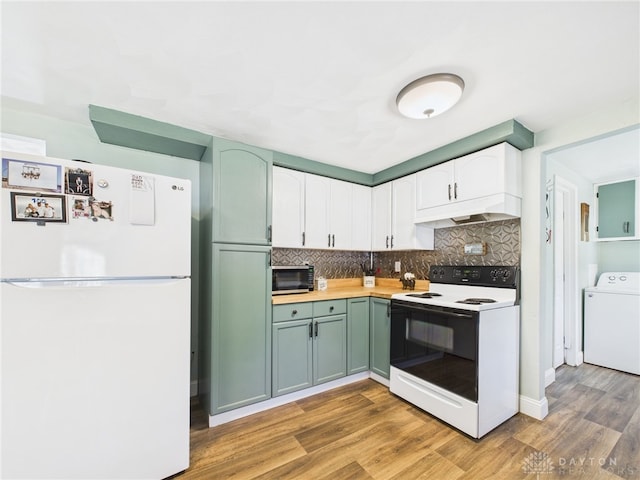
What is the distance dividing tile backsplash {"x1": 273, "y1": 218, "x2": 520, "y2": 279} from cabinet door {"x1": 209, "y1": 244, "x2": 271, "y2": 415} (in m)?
0.74

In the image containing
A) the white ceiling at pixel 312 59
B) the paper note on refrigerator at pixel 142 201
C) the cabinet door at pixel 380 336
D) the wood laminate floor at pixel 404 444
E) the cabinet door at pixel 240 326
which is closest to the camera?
the white ceiling at pixel 312 59

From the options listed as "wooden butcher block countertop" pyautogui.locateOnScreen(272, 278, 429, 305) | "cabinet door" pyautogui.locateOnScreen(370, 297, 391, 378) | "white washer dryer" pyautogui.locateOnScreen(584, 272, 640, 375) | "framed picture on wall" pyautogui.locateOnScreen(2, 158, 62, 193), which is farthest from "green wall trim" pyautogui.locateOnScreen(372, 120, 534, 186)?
"framed picture on wall" pyautogui.locateOnScreen(2, 158, 62, 193)

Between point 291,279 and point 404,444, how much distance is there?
5.28ft

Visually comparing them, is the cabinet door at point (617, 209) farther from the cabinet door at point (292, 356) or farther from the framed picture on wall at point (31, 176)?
the framed picture on wall at point (31, 176)

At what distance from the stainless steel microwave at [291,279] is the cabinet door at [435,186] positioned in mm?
1379

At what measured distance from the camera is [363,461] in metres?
1.73

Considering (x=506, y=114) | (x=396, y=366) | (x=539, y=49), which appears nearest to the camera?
(x=539, y=49)

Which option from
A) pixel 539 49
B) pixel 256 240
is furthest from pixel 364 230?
pixel 539 49

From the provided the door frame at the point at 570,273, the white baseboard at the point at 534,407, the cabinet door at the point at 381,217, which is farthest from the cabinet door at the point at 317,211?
the door frame at the point at 570,273

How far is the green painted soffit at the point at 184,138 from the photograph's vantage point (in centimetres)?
194

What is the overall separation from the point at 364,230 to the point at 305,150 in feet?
4.16

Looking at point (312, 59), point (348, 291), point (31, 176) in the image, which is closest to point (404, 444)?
point (348, 291)

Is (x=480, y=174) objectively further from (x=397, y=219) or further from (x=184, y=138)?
(x=184, y=138)

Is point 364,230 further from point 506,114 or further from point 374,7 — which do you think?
point 374,7
